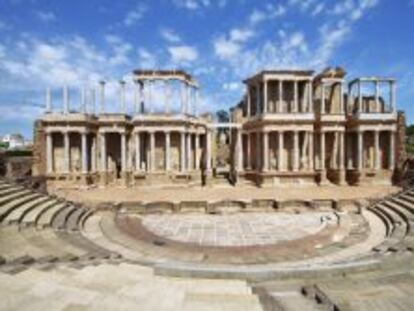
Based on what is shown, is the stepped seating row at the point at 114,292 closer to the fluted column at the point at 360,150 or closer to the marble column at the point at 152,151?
the marble column at the point at 152,151

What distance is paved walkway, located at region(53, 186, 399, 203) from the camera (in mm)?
31188

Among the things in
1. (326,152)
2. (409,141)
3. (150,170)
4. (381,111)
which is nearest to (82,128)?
(150,170)

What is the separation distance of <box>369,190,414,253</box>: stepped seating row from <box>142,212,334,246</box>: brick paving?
311 cm

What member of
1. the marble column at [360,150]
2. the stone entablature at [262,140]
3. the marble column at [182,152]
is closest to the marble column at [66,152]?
the stone entablature at [262,140]

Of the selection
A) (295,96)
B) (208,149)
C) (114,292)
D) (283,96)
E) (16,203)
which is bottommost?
(114,292)

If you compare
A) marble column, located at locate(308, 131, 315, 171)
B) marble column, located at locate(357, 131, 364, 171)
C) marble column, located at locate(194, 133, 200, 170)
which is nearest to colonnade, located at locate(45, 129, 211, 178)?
marble column, located at locate(194, 133, 200, 170)

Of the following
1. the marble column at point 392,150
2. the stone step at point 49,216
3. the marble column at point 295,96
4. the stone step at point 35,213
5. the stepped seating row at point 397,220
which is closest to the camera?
the stepped seating row at point 397,220

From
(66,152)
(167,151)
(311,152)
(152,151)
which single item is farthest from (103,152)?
(311,152)

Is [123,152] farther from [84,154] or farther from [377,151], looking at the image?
[377,151]

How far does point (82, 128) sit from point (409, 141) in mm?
72122

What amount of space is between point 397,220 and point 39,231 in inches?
680

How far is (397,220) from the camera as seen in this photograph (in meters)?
20.7

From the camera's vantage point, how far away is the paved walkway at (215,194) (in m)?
31.2

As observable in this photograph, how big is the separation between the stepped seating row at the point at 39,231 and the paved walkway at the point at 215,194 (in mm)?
7371
